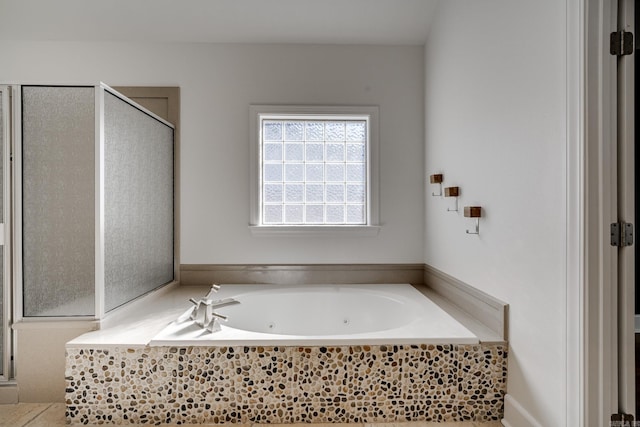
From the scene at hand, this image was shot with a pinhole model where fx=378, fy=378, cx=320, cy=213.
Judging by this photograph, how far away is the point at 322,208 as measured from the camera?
314 centimetres

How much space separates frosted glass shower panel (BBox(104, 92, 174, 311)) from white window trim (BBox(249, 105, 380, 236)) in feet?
2.13

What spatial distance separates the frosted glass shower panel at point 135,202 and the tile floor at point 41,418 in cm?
55

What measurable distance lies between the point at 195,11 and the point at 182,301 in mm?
2094

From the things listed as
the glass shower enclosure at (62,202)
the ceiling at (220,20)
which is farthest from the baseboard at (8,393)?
the ceiling at (220,20)

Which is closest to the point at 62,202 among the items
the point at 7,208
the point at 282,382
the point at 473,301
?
the point at 7,208

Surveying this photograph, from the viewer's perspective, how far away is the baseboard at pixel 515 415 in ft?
5.24

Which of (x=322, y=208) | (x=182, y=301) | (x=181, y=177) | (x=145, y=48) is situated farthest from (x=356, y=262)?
(x=145, y=48)

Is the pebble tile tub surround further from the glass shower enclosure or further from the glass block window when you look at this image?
the glass block window

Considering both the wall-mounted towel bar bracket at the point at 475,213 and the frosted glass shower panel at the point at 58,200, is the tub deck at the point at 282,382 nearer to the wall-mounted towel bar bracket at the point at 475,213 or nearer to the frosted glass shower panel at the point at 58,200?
the frosted glass shower panel at the point at 58,200

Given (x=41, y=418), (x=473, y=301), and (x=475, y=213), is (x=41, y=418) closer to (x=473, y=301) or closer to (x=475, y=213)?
(x=473, y=301)

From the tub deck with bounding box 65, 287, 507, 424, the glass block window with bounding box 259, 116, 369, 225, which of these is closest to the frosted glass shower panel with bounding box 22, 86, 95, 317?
the tub deck with bounding box 65, 287, 507, 424

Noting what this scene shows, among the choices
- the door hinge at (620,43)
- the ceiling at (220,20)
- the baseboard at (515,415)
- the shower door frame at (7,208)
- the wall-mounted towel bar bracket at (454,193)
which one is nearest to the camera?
the door hinge at (620,43)

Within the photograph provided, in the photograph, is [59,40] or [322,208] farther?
[322,208]

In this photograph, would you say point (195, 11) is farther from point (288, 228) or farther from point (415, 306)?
point (415, 306)
